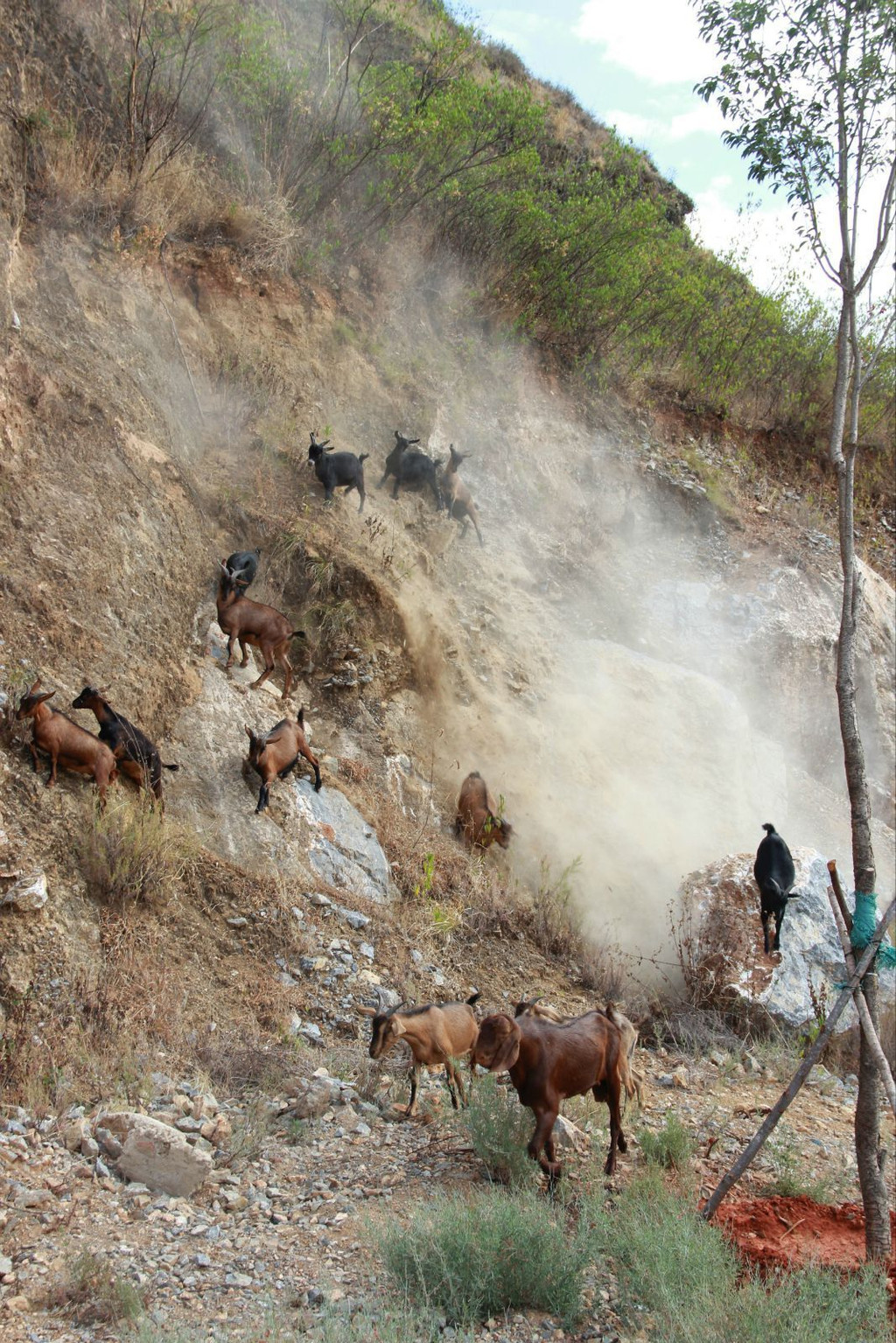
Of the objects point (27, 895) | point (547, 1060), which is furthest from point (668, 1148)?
Result: point (27, 895)

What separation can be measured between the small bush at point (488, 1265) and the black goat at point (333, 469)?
8.94 meters

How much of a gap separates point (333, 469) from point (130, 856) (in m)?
6.33

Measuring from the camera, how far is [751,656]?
54.9 ft

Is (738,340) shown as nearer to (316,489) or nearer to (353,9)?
(353,9)

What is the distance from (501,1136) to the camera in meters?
5.82

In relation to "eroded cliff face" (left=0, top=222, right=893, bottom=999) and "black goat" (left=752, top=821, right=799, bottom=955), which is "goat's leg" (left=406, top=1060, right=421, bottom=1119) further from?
"black goat" (left=752, top=821, right=799, bottom=955)

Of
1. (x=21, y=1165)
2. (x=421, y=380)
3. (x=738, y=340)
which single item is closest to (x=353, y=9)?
(x=421, y=380)

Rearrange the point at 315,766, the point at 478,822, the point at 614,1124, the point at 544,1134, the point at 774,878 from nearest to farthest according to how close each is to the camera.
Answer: the point at 544,1134 → the point at 614,1124 → the point at 315,766 → the point at 774,878 → the point at 478,822

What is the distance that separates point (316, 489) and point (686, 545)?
8.21 m

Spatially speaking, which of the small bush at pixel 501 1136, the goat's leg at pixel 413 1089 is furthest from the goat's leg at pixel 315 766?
the small bush at pixel 501 1136

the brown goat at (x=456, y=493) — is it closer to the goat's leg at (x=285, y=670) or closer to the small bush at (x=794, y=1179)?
the goat's leg at (x=285, y=670)

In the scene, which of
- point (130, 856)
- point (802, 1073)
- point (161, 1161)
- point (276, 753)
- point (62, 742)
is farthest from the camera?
point (276, 753)

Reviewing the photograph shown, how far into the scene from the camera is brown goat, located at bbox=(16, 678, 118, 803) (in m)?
7.16

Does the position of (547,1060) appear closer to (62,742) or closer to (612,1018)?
(612,1018)
